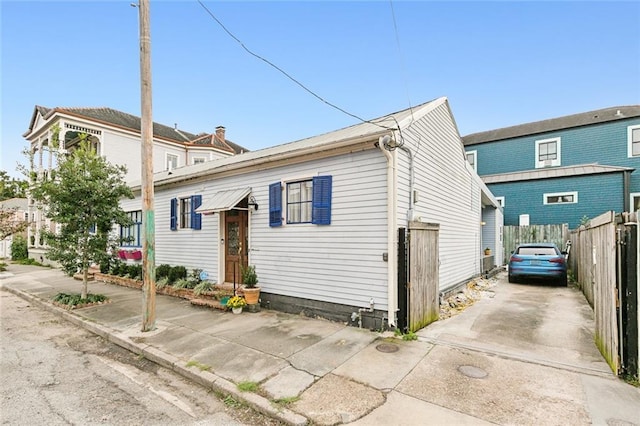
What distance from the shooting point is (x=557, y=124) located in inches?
800

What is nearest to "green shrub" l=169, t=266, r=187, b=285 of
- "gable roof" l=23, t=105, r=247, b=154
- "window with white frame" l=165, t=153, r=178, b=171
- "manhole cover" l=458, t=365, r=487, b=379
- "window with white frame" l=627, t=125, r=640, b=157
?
"manhole cover" l=458, t=365, r=487, b=379

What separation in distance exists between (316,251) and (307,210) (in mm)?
968

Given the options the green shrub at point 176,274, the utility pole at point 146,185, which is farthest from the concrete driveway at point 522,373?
the green shrub at point 176,274

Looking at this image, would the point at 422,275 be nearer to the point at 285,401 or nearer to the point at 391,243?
the point at 391,243

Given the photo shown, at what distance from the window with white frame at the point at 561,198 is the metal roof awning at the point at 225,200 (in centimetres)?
1872

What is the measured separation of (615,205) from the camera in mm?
16297

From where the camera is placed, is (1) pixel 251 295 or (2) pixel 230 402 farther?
(1) pixel 251 295

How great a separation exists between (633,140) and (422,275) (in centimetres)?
2056

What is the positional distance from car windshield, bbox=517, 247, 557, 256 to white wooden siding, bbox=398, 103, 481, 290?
156 cm

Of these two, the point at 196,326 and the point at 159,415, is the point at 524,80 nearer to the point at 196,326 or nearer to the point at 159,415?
the point at 196,326

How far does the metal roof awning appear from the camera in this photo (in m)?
7.40

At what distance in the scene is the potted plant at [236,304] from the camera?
23.1 ft

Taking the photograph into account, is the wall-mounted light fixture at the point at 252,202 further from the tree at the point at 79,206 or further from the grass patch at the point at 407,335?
the grass patch at the point at 407,335

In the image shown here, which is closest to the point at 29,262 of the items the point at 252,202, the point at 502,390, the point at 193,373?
the point at 252,202
